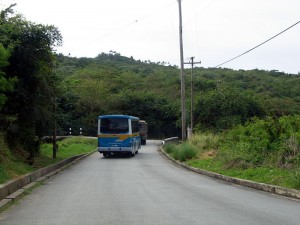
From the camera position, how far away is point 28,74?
69.7 ft

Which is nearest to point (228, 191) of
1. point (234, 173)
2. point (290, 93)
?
point (234, 173)

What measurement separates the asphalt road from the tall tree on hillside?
5.14m

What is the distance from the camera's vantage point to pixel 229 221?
9.03 metres

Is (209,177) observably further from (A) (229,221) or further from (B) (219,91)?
(B) (219,91)

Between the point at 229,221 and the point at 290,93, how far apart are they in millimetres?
72209

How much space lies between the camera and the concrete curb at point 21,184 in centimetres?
1221

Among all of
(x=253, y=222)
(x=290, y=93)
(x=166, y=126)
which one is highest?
(x=290, y=93)

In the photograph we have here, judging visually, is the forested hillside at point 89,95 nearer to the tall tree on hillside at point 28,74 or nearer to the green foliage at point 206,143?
the tall tree on hillside at point 28,74

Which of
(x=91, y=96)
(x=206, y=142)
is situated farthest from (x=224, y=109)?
(x=91, y=96)

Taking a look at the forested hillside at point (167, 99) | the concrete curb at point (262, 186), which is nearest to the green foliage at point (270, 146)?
the concrete curb at point (262, 186)

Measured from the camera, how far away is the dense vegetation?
67.7 ft

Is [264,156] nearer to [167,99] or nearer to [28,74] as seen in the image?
[28,74]

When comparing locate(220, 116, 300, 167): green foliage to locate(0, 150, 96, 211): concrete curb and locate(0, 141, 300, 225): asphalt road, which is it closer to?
locate(0, 141, 300, 225): asphalt road

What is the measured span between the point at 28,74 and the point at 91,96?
46416mm
